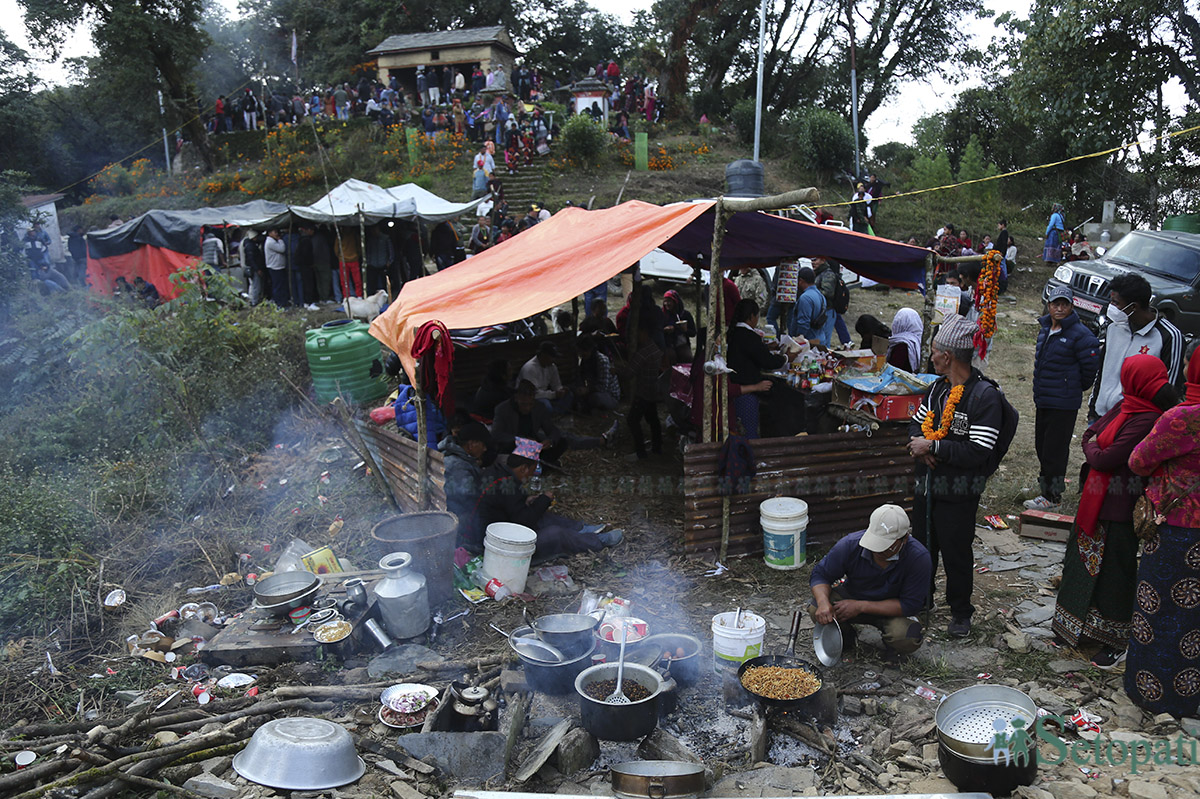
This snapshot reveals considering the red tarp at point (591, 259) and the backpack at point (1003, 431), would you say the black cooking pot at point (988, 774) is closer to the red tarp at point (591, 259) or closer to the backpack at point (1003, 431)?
the backpack at point (1003, 431)

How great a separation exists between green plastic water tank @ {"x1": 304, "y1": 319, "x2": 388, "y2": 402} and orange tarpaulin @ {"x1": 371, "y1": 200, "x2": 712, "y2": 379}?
101 inches

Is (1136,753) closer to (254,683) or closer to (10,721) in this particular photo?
(254,683)

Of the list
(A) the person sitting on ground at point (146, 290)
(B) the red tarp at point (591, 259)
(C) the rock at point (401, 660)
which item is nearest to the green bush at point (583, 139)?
(A) the person sitting on ground at point (146, 290)

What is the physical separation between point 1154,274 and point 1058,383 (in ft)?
24.0

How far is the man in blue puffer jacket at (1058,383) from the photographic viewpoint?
6.64 metres

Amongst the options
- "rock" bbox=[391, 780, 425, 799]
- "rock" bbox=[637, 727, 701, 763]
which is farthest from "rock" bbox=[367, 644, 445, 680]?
"rock" bbox=[637, 727, 701, 763]

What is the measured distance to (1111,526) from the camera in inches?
170

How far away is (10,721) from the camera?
15.1ft

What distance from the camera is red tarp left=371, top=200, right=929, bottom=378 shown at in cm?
609

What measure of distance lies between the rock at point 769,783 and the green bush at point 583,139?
23.3 metres

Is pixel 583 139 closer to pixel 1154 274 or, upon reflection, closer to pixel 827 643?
pixel 1154 274

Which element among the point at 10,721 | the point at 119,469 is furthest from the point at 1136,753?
the point at 119,469

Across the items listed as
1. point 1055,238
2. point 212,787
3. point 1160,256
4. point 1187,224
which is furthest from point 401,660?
point 1187,224

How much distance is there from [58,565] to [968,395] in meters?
6.87
